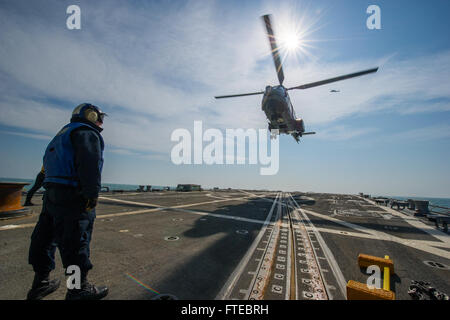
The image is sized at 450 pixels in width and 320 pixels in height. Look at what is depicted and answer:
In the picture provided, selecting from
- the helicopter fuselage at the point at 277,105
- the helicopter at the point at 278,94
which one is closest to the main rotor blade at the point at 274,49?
the helicopter at the point at 278,94

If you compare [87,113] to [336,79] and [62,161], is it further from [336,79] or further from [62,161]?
[336,79]

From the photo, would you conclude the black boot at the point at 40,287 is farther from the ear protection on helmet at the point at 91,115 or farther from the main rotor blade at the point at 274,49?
the main rotor blade at the point at 274,49

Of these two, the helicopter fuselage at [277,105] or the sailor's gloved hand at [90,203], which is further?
the helicopter fuselage at [277,105]

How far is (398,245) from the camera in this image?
618 centimetres

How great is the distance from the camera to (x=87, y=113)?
301cm

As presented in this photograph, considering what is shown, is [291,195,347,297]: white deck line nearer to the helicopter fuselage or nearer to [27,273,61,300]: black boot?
[27,273,61,300]: black boot

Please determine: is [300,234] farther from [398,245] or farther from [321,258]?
[398,245]

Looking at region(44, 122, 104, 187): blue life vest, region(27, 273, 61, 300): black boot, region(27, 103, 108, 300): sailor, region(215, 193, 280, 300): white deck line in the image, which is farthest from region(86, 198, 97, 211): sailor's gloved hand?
region(215, 193, 280, 300): white deck line

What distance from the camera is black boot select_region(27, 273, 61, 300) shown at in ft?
8.23

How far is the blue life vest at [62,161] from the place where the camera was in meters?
2.57
